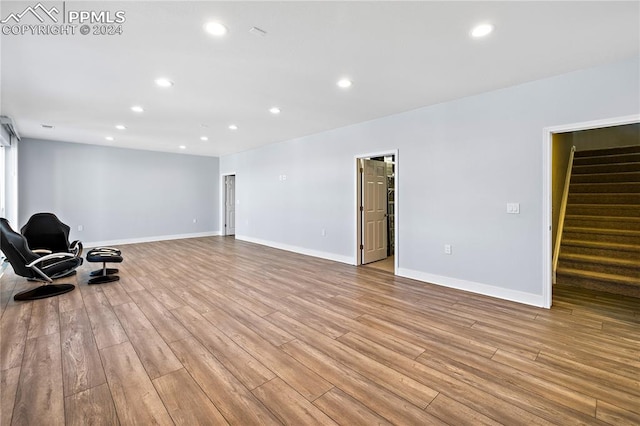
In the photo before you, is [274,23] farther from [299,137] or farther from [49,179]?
[49,179]

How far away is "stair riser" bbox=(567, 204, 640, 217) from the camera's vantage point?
14.3 feet

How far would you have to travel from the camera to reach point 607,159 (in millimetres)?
5457

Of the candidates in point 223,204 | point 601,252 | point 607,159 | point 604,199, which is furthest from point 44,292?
point 607,159

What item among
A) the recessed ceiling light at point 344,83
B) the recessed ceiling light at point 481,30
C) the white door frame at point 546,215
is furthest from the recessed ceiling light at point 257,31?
the white door frame at point 546,215

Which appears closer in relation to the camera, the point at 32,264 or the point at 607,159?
the point at 32,264

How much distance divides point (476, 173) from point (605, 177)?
140 inches

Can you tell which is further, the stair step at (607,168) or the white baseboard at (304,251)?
the white baseboard at (304,251)

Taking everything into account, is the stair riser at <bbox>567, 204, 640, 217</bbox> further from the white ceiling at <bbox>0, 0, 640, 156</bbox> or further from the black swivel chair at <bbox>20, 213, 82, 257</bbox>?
the black swivel chair at <bbox>20, 213, 82, 257</bbox>

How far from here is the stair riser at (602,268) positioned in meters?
3.63

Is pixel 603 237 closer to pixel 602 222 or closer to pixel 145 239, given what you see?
pixel 602 222

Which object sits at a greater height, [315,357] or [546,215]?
[546,215]

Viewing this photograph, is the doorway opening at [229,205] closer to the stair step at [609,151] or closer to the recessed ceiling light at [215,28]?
the recessed ceiling light at [215,28]

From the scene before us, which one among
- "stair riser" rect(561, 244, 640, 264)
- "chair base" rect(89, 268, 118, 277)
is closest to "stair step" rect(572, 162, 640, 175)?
"stair riser" rect(561, 244, 640, 264)

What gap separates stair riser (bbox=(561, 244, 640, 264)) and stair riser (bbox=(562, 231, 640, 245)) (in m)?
0.23
